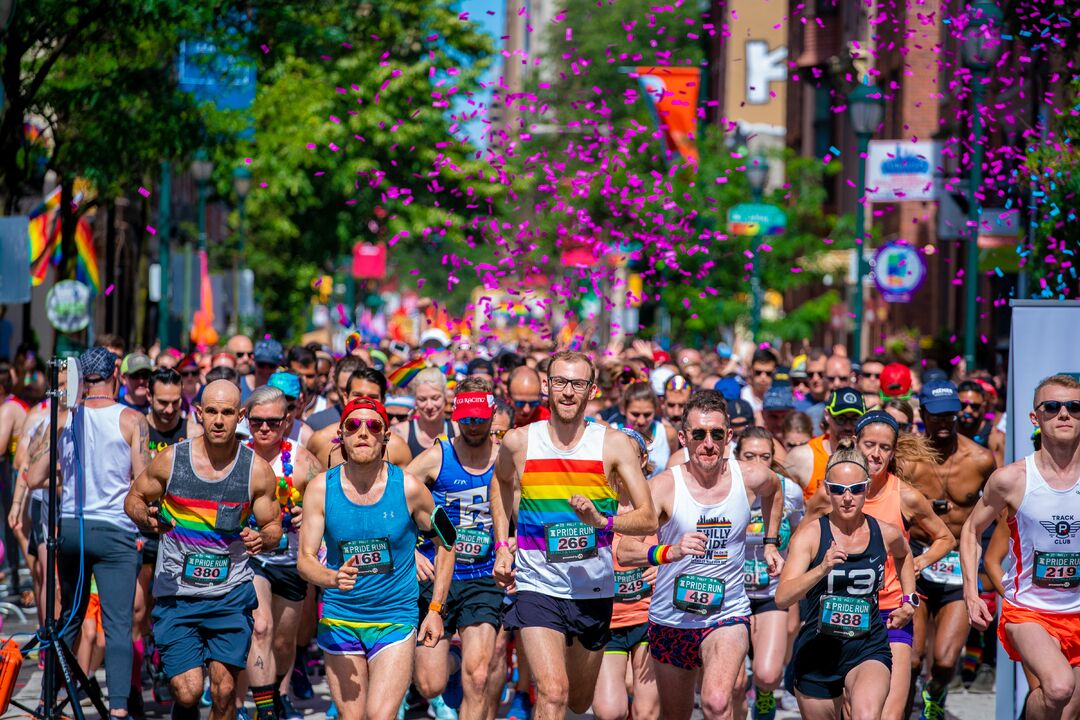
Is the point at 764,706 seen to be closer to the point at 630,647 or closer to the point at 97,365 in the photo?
the point at 630,647

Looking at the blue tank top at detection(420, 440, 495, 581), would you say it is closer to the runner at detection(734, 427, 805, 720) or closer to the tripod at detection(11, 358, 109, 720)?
the runner at detection(734, 427, 805, 720)

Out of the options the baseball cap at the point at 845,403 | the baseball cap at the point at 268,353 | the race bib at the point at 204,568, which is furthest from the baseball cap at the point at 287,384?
the baseball cap at the point at 845,403

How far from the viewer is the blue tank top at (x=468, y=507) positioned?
9.16 meters

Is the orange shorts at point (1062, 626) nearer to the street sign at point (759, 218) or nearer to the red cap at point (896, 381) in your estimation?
the red cap at point (896, 381)

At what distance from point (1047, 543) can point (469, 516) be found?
9.41ft

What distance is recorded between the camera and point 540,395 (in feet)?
36.0

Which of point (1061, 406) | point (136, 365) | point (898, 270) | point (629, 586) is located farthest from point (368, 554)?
point (898, 270)

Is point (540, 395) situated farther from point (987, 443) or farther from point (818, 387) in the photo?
point (818, 387)

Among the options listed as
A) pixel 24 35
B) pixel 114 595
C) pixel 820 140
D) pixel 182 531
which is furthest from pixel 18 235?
pixel 820 140

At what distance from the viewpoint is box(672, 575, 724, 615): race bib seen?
833cm

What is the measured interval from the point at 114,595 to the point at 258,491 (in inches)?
62.7

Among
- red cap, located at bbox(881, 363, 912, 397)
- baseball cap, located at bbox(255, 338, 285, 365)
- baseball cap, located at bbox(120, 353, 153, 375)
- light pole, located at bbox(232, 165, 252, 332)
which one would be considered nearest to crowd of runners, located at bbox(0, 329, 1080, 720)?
baseball cap, located at bbox(120, 353, 153, 375)

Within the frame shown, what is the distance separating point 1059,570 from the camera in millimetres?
7914

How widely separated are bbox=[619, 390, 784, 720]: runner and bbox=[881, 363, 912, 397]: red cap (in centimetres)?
554
